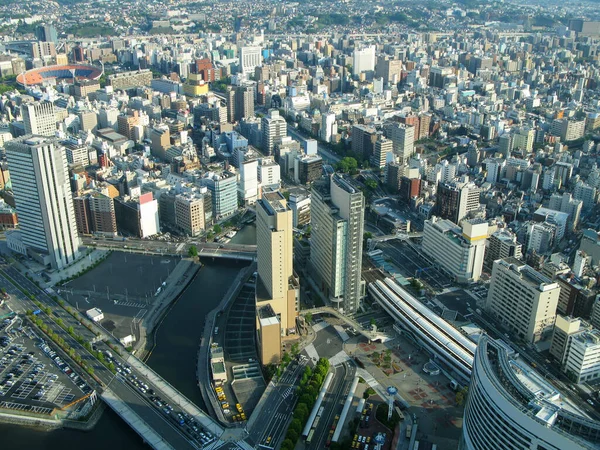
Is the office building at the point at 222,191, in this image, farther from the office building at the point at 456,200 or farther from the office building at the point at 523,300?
the office building at the point at 523,300

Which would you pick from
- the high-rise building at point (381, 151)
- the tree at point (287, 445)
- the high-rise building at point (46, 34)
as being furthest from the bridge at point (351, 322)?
the high-rise building at point (46, 34)

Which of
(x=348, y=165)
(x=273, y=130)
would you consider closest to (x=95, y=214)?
(x=273, y=130)

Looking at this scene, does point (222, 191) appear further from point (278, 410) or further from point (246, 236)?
point (278, 410)

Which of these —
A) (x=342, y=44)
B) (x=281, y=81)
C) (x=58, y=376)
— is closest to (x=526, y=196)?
(x=58, y=376)

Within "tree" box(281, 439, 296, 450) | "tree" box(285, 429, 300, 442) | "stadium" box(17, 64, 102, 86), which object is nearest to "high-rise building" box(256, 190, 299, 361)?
"tree" box(285, 429, 300, 442)

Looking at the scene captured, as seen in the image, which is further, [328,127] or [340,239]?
→ [328,127]

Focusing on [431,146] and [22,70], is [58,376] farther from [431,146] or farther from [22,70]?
[22,70]
